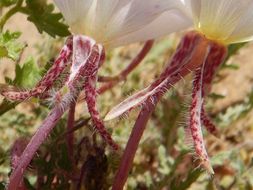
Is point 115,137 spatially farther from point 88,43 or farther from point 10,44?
point 88,43

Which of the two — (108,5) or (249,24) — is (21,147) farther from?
(249,24)

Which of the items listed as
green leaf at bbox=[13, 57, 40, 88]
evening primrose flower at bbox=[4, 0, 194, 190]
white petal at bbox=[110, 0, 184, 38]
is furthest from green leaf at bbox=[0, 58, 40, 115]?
white petal at bbox=[110, 0, 184, 38]

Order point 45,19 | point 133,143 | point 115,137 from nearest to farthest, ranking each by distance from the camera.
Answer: point 133,143 < point 45,19 < point 115,137

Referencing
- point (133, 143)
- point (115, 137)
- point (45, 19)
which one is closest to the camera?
point (133, 143)

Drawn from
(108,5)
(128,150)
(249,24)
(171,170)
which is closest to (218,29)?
(249,24)

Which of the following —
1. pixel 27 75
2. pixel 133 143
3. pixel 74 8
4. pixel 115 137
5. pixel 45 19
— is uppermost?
pixel 74 8

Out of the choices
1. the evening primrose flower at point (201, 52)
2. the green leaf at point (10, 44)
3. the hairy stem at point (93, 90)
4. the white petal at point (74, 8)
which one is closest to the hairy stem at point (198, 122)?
the evening primrose flower at point (201, 52)

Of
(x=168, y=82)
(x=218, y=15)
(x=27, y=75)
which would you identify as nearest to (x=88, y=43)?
(x=168, y=82)
